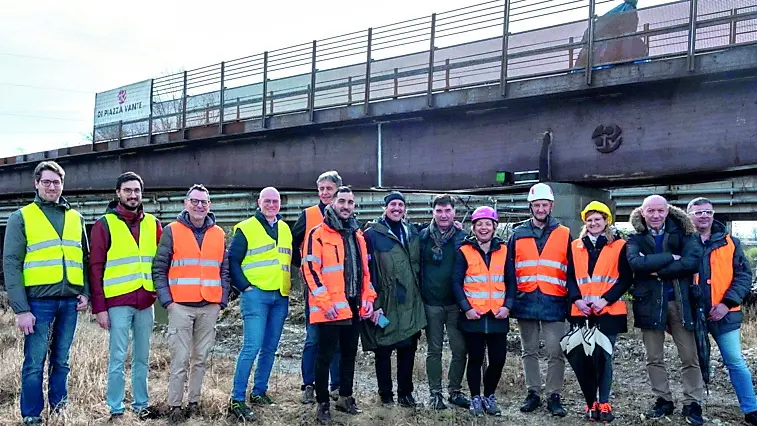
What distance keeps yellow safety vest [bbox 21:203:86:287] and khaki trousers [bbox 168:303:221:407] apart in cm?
88

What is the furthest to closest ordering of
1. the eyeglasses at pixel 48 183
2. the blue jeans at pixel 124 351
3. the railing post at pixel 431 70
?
1. the railing post at pixel 431 70
2. the blue jeans at pixel 124 351
3. the eyeglasses at pixel 48 183

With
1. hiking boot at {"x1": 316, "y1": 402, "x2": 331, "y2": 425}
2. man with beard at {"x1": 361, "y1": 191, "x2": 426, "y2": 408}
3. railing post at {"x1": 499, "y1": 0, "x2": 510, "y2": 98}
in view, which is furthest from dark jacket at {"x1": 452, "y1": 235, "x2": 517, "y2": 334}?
railing post at {"x1": 499, "y1": 0, "x2": 510, "y2": 98}

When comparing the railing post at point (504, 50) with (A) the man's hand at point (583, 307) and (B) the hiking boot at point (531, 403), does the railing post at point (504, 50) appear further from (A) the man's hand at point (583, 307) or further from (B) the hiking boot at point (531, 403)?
(B) the hiking boot at point (531, 403)

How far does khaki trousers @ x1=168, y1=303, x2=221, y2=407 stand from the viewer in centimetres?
512

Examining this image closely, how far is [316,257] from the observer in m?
5.19

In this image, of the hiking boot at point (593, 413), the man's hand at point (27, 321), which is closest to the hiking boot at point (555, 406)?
the hiking boot at point (593, 413)

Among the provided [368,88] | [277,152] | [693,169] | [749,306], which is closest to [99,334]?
[277,152]

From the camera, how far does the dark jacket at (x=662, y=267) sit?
538 centimetres

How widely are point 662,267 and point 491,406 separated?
2.04 metres

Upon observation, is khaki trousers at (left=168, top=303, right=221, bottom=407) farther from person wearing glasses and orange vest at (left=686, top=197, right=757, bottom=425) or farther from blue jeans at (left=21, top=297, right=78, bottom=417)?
person wearing glasses and orange vest at (left=686, top=197, right=757, bottom=425)

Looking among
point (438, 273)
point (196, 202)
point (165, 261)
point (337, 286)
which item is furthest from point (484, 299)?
point (165, 261)

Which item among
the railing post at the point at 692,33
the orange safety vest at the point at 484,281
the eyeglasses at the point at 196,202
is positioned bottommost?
the orange safety vest at the point at 484,281

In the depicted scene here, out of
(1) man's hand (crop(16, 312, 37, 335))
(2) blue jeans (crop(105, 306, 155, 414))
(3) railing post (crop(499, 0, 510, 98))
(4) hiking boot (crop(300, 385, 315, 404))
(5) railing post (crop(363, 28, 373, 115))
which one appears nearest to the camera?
(1) man's hand (crop(16, 312, 37, 335))

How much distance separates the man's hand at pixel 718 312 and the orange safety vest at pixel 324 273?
3.34m
